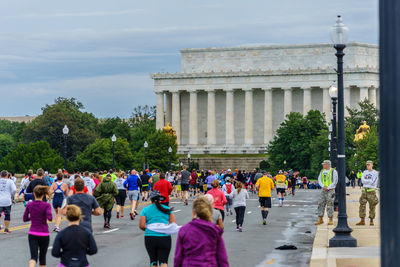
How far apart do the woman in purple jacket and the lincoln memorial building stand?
396 ft

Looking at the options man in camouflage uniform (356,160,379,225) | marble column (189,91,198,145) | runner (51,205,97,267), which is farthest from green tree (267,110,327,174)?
runner (51,205,97,267)

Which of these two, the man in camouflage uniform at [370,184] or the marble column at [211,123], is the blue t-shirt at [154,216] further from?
the marble column at [211,123]

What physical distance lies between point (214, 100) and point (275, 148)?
28444 millimetres

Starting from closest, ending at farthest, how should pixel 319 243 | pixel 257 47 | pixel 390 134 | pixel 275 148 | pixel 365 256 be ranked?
pixel 390 134
pixel 365 256
pixel 319 243
pixel 275 148
pixel 257 47

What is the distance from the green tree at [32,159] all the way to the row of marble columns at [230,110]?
38528mm

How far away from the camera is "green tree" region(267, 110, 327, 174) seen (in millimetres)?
110250

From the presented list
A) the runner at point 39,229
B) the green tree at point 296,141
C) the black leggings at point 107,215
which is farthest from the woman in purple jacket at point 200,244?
the green tree at point 296,141

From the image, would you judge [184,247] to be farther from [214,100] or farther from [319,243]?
[214,100]

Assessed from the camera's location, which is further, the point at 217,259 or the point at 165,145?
the point at 165,145

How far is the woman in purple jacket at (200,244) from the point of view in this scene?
907 centimetres

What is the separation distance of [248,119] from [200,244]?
12671 centimetres

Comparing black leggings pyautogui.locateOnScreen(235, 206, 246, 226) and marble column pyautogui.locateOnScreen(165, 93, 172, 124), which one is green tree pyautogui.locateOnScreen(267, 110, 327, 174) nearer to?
marble column pyautogui.locateOnScreen(165, 93, 172, 124)

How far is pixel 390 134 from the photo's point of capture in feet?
17.2

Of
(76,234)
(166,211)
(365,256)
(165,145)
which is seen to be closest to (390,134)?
(76,234)
